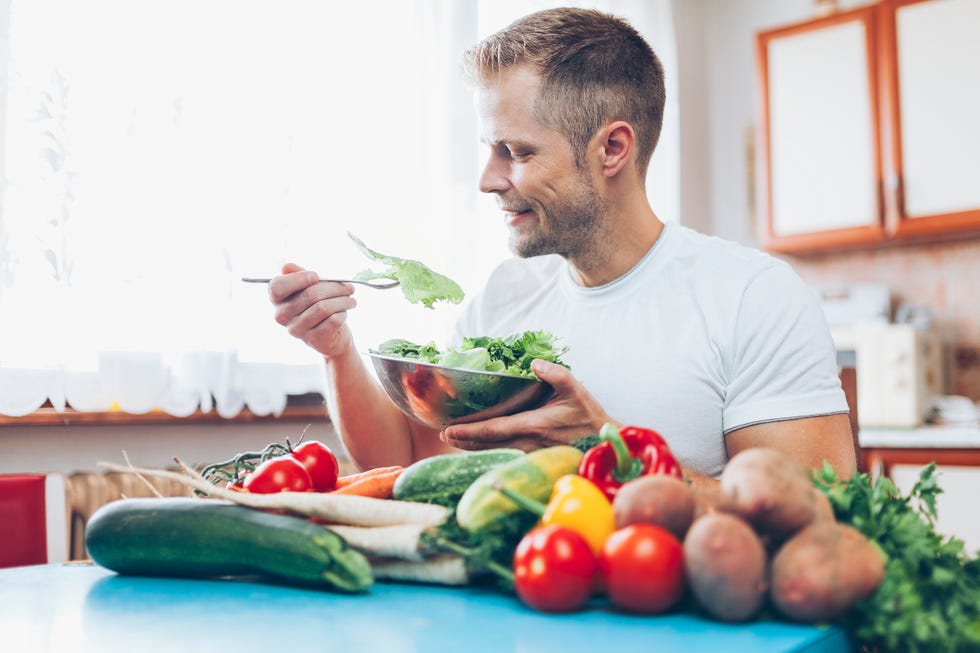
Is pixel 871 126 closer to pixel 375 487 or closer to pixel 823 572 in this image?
pixel 375 487

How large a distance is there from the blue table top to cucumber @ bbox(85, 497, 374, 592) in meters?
0.02

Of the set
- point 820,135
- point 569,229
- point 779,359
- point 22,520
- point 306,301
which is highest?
point 820,135

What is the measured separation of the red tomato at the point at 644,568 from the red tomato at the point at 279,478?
1.43 ft

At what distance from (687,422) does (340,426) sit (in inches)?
24.8

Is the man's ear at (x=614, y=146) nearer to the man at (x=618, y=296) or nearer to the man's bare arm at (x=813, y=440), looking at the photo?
the man at (x=618, y=296)

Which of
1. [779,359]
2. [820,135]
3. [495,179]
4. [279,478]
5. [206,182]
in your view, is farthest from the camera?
[820,135]

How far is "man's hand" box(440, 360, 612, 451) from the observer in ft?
3.90

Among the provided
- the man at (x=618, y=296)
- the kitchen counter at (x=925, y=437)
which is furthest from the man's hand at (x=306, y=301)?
the kitchen counter at (x=925, y=437)

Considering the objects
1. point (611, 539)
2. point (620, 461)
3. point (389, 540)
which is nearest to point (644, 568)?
point (611, 539)

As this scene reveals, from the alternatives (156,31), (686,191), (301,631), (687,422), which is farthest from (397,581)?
(686,191)

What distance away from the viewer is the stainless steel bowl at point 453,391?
3.74ft

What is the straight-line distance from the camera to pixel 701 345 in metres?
1.53

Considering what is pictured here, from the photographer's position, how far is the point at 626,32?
1705 millimetres

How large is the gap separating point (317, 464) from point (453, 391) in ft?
0.63
